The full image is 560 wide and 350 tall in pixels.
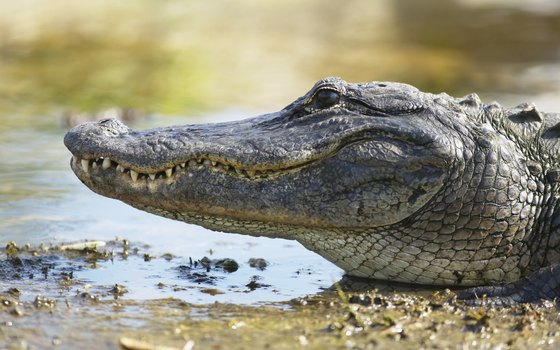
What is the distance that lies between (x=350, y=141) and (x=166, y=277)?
127 centimetres

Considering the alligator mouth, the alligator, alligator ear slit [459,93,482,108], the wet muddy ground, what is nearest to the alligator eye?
the alligator

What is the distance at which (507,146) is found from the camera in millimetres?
5273

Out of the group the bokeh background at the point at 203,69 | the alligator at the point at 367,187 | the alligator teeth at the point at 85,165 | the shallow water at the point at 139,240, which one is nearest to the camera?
the alligator at the point at 367,187

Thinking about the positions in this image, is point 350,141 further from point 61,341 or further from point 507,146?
point 61,341

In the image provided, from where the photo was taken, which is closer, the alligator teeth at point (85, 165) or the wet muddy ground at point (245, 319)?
the wet muddy ground at point (245, 319)

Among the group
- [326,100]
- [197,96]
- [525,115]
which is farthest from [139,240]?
[197,96]

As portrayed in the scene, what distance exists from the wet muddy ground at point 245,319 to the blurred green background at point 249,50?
20.2 feet

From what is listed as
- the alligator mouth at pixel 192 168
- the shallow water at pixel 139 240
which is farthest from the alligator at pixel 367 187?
the shallow water at pixel 139 240

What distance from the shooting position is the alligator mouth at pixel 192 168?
5.08m

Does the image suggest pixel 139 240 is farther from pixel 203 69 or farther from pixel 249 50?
pixel 249 50

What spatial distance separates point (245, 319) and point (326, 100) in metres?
1.36

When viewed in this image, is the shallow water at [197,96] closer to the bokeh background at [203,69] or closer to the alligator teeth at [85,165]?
the bokeh background at [203,69]

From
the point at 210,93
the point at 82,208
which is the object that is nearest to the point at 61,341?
the point at 82,208

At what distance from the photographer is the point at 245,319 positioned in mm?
4535
